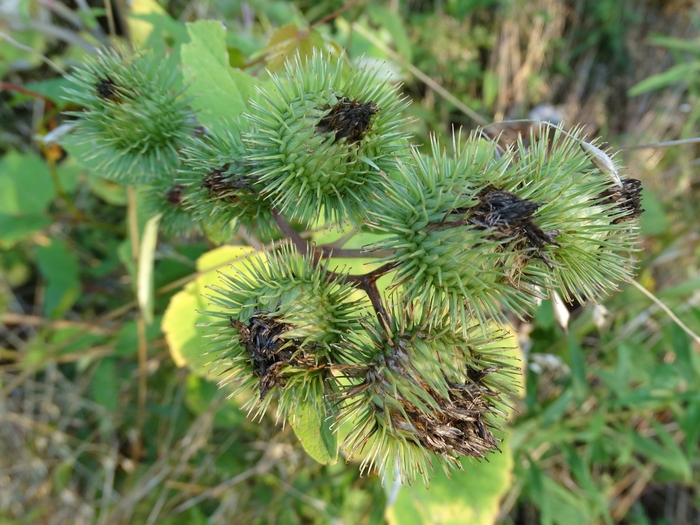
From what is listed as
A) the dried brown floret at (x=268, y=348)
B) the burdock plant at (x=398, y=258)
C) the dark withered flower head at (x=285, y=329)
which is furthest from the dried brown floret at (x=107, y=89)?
the dried brown floret at (x=268, y=348)

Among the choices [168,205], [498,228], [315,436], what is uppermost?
[498,228]

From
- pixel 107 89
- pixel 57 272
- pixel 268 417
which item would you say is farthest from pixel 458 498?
pixel 57 272

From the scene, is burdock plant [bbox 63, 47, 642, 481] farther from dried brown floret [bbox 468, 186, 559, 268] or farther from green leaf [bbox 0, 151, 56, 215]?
green leaf [bbox 0, 151, 56, 215]

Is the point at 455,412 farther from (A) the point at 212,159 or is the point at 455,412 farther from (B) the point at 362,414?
(A) the point at 212,159

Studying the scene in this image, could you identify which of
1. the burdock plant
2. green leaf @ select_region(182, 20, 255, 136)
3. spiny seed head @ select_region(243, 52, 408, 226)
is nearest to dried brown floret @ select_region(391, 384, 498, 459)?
the burdock plant

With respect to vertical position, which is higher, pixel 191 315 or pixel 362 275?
pixel 362 275

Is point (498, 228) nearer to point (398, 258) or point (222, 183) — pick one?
point (398, 258)
